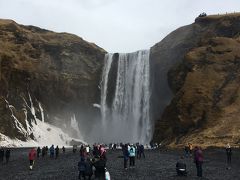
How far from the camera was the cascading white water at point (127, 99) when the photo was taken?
348ft

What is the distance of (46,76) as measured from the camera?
112312mm

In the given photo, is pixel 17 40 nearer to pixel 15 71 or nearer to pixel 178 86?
pixel 15 71

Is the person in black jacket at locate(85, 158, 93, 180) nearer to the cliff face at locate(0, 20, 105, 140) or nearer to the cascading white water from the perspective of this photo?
the cliff face at locate(0, 20, 105, 140)

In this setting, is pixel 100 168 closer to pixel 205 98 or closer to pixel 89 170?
pixel 89 170

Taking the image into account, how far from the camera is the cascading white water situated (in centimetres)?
10594

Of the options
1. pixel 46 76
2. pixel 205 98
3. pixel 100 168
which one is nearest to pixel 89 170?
pixel 100 168

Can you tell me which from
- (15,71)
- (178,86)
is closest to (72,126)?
(15,71)

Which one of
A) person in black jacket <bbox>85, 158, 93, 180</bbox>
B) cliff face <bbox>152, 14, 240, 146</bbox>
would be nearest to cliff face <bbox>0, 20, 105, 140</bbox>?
cliff face <bbox>152, 14, 240, 146</bbox>

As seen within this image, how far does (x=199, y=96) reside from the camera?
82.6 metres

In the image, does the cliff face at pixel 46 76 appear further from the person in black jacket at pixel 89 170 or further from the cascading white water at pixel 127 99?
the person in black jacket at pixel 89 170

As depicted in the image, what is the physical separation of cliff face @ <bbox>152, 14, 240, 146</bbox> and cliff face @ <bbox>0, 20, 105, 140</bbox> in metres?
27.6

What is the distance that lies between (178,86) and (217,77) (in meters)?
8.95


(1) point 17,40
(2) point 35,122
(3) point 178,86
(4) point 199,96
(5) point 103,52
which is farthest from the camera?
(5) point 103,52

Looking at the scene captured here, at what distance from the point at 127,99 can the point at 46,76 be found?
20610mm
